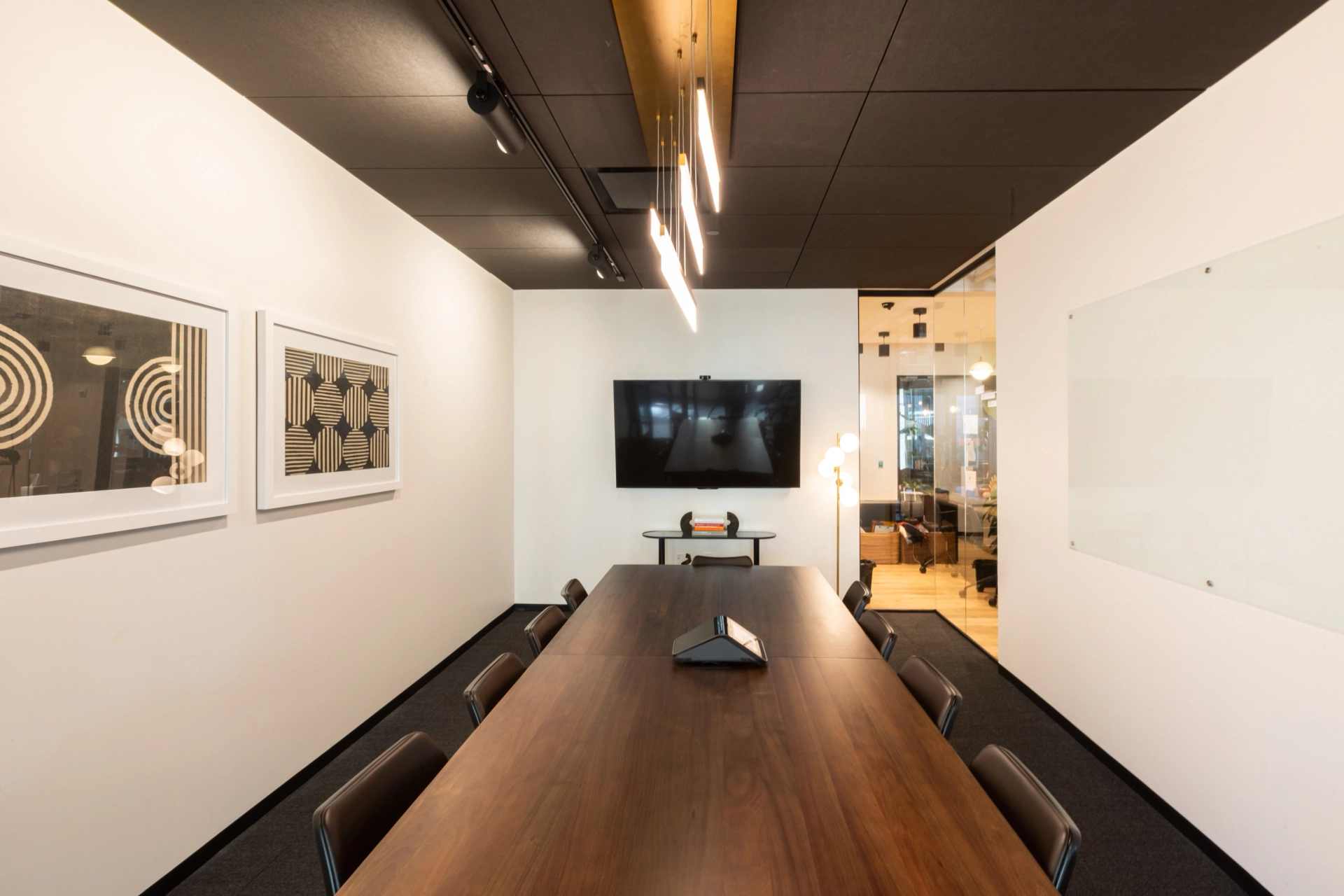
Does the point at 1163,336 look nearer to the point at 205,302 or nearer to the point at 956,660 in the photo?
the point at 956,660

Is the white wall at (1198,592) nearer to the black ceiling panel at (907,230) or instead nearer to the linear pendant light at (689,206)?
the black ceiling panel at (907,230)

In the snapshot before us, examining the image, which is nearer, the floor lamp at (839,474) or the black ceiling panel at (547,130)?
the black ceiling panel at (547,130)

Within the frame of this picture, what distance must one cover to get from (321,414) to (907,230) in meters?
3.59

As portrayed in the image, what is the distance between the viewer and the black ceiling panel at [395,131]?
2.35m

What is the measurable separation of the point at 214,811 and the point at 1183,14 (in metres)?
A: 4.38

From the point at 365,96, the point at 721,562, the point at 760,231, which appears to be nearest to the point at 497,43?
the point at 365,96

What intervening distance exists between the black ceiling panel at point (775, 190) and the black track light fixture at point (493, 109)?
1115 mm

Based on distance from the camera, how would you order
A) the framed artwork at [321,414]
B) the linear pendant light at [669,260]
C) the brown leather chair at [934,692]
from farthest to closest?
1. the framed artwork at [321,414]
2. the linear pendant light at [669,260]
3. the brown leather chair at [934,692]

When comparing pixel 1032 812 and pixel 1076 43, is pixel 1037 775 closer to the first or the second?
pixel 1032 812

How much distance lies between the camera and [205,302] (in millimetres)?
2121

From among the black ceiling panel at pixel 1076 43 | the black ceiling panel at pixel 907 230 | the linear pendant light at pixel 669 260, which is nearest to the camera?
the black ceiling panel at pixel 1076 43

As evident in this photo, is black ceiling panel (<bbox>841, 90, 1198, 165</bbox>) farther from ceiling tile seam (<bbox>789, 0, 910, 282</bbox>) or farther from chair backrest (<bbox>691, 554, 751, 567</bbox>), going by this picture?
chair backrest (<bbox>691, 554, 751, 567</bbox>)

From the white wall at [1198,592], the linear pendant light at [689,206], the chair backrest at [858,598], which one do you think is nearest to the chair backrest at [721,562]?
the chair backrest at [858,598]

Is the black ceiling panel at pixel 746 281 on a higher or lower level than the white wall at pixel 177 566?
higher
